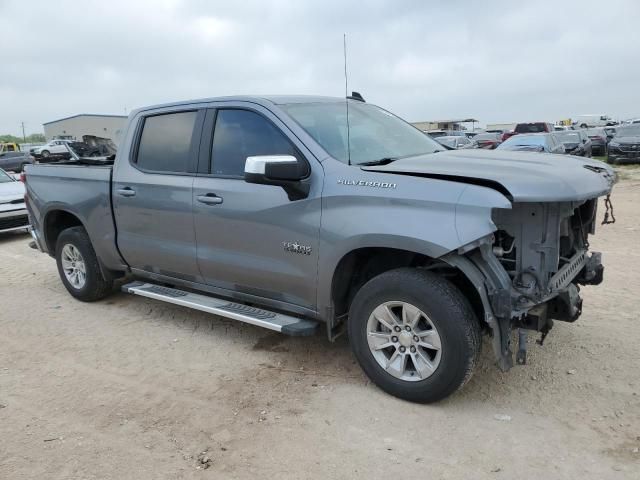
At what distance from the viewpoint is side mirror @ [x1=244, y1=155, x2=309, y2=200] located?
3437mm

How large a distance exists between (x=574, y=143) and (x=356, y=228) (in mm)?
18885

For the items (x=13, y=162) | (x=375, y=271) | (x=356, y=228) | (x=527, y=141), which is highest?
(x=356, y=228)

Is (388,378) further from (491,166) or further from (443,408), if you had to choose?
(491,166)

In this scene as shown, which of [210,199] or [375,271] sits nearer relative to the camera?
[375,271]

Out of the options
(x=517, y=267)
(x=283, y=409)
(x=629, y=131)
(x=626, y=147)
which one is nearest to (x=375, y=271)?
(x=517, y=267)

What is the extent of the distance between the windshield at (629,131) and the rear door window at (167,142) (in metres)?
20.6

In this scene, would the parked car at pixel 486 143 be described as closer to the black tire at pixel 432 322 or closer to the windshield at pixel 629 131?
the windshield at pixel 629 131

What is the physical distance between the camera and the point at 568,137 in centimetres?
2030

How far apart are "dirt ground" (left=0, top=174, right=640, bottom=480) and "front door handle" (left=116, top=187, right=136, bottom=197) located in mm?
1214

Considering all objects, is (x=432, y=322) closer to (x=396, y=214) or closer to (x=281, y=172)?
(x=396, y=214)

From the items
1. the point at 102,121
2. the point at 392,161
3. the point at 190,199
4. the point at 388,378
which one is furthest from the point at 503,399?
the point at 102,121

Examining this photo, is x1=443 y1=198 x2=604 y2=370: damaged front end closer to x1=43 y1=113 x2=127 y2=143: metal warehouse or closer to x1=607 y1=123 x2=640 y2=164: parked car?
x1=607 y1=123 x2=640 y2=164: parked car

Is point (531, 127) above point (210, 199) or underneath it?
underneath

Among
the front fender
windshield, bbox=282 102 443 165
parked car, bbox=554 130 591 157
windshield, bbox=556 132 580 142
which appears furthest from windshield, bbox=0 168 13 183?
windshield, bbox=556 132 580 142
